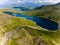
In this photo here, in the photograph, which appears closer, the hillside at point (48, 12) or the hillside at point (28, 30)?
the hillside at point (28, 30)

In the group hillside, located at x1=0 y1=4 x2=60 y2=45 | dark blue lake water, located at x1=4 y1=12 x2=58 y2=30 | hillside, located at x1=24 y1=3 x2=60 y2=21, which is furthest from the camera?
hillside, located at x1=24 y1=3 x2=60 y2=21

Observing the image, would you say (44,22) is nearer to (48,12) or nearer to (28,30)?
(48,12)

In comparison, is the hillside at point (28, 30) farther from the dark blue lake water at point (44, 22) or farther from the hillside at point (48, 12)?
the dark blue lake water at point (44, 22)

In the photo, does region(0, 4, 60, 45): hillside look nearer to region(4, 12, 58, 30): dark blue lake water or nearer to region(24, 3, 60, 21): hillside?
region(24, 3, 60, 21): hillside

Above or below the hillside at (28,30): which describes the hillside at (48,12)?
above

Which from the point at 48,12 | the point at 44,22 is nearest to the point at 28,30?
the point at 44,22

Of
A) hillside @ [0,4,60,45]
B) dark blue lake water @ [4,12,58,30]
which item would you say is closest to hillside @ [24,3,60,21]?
hillside @ [0,4,60,45]

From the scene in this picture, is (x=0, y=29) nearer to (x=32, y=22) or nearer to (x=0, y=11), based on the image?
(x=0, y=11)

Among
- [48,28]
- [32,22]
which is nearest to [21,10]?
[32,22]

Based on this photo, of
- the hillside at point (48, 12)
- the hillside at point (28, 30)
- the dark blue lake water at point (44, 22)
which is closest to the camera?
the hillside at point (28, 30)

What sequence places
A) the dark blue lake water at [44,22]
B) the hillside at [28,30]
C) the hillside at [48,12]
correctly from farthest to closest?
1. the hillside at [48,12]
2. the dark blue lake water at [44,22]
3. the hillside at [28,30]

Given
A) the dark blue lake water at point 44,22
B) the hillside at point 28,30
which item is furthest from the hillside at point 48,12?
the dark blue lake water at point 44,22
